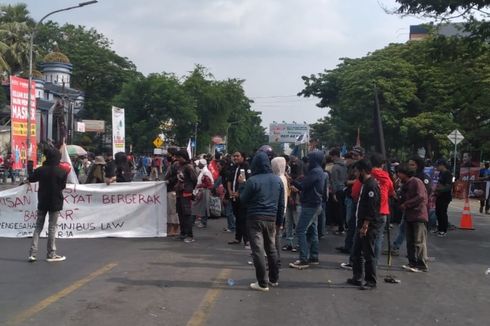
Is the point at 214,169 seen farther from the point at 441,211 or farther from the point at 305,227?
the point at 305,227

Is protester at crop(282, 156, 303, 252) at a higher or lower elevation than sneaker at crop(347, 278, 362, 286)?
higher

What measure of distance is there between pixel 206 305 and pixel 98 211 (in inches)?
228

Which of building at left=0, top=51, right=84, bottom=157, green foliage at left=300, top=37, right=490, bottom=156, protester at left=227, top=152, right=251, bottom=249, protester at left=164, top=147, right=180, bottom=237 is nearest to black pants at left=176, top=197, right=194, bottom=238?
protester at left=164, top=147, right=180, bottom=237

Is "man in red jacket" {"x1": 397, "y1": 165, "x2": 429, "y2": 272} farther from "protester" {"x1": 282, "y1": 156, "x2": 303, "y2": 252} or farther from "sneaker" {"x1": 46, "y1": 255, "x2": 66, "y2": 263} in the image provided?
"sneaker" {"x1": 46, "y1": 255, "x2": 66, "y2": 263}

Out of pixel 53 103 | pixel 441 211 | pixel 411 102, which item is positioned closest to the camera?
pixel 441 211

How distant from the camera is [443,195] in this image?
45.4 ft

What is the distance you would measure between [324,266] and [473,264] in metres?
2.72

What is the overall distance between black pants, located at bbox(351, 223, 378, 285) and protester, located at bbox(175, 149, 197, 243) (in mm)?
4257

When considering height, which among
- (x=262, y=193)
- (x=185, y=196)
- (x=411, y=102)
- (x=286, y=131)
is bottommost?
(x=185, y=196)

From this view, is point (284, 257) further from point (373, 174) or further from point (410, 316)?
point (410, 316)

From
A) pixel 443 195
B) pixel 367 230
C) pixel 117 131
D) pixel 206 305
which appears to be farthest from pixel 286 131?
pixel 206 305

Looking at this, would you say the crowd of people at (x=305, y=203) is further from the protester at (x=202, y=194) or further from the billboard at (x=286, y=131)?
the billboard at (x=286, y=131)

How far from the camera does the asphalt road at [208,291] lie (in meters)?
6.21

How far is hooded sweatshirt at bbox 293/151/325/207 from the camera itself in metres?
8.95
